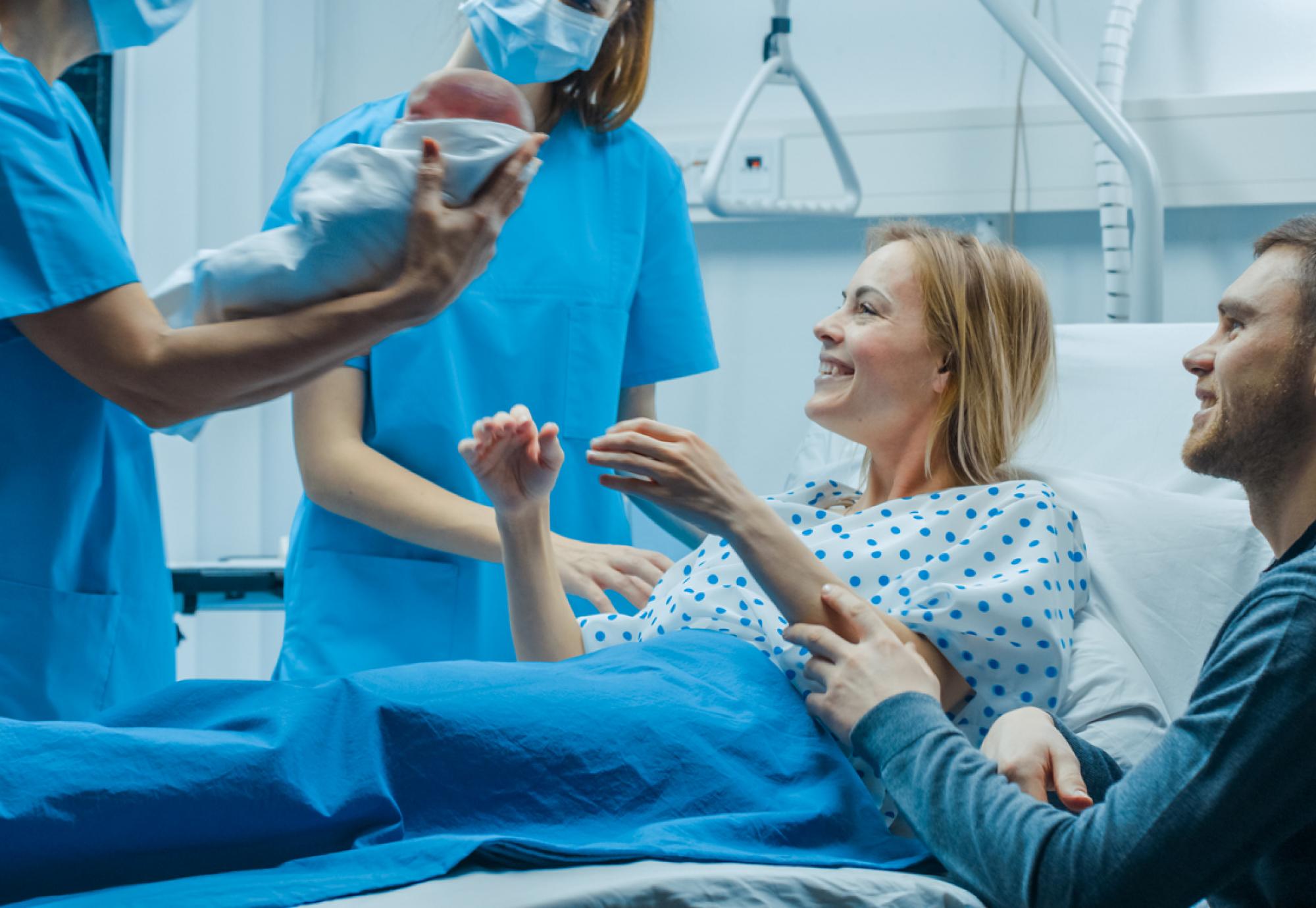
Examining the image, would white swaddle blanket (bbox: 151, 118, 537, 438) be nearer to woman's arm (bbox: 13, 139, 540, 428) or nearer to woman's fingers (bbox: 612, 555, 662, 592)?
woman's arm (bbox: 13, 139, 540, 428)

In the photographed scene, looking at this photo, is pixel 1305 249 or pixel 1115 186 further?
pixel 1115 186

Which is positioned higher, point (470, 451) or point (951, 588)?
point (470, 451)

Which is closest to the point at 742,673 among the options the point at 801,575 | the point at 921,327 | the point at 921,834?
the point at 801,575

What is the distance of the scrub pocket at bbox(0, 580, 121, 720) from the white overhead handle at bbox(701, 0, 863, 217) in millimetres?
1377

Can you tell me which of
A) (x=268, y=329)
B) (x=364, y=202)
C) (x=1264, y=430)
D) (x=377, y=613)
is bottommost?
(x=377, y=613)

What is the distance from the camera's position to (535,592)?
1.56m

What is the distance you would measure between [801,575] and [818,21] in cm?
171

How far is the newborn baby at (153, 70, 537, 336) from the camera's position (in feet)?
3.43

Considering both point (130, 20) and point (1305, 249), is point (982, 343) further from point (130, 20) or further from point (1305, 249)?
point (130, 20)

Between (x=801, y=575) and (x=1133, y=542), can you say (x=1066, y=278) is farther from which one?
(x=801, y=575)

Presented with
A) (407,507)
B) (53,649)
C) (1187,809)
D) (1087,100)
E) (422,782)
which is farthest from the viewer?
(1087,100)

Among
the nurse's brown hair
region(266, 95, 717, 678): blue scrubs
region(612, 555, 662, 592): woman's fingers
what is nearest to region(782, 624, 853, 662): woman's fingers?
region(612, 555, 662, 592): woman's fingers

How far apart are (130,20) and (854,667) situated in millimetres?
926

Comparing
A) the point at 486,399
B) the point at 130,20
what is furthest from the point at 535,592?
the point at 130,20
